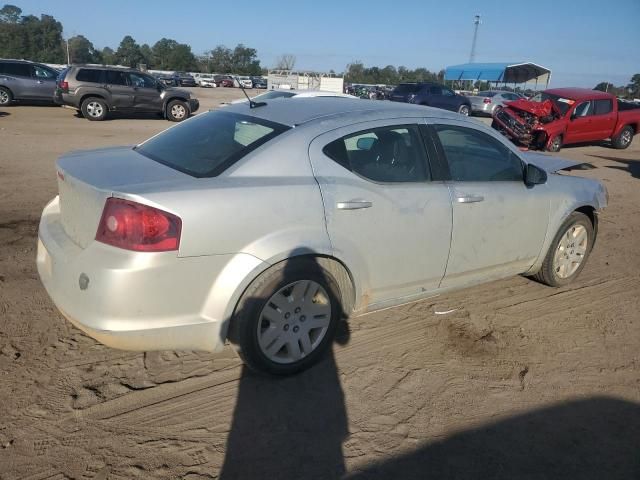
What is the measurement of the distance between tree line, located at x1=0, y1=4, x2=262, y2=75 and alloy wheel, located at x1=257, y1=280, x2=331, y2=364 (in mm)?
91199

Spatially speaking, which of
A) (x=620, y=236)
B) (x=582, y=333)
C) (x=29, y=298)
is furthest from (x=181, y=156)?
(x=620, y=236)

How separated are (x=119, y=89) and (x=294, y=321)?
52.7 feet

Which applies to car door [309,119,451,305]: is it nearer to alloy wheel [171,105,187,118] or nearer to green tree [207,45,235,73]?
alloy wheel [171,105,187,118]

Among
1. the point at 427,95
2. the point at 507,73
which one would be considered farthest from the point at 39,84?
the point at 507,73

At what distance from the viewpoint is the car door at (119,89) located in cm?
1645

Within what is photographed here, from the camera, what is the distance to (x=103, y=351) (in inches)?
127

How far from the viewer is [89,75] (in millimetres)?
16109

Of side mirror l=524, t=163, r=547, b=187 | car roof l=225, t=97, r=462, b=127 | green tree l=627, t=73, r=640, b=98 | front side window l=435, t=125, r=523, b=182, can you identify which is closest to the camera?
car roof l=225, t=97, r=462, b=127

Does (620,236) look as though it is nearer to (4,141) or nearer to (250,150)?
(250,150)

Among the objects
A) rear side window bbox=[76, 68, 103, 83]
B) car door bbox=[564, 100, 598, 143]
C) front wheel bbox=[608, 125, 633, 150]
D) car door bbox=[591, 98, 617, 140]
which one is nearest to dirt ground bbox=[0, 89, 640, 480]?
car door bbox=[564, 100, 598, 143]

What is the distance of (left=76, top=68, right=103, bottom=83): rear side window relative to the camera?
15979 mm

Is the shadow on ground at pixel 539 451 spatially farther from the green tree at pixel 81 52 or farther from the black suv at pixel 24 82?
the green tree at pixel 81 52

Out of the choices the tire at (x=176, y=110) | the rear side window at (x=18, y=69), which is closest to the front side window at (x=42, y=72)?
the rear side window at (x=18, y=69)

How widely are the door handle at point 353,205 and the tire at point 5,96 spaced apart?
19838 mm
